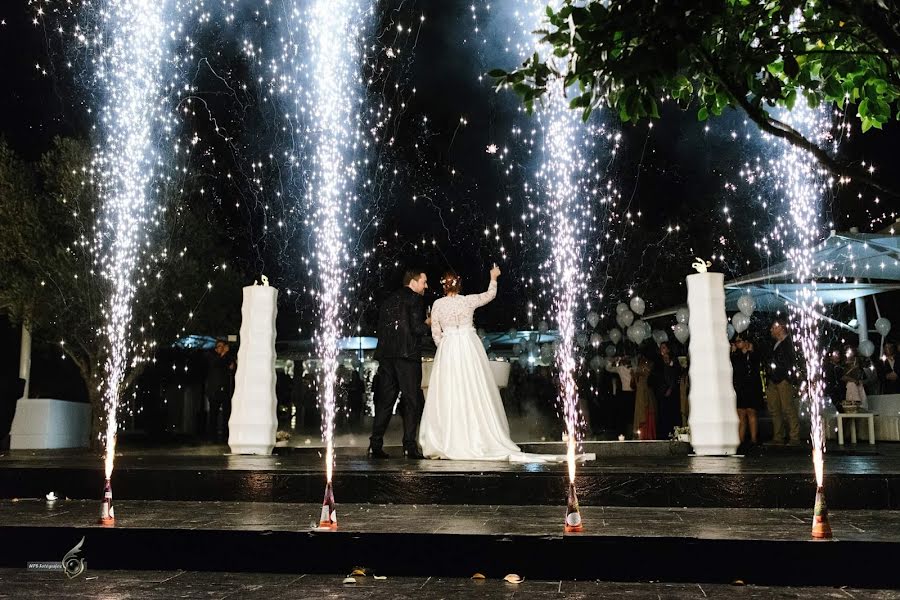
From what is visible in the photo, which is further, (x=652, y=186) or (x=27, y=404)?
(x=652, y=186)

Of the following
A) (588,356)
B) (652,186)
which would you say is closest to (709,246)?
(652,186)

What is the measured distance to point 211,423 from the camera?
1844 centimetres

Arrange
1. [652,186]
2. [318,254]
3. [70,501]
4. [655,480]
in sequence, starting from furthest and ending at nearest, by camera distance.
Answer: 1. [318,254]
2. [652,186]
3. [70,501]
4. [655,480]

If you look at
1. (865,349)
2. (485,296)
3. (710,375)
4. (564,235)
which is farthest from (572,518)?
(564,235)

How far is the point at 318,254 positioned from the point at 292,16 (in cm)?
1561

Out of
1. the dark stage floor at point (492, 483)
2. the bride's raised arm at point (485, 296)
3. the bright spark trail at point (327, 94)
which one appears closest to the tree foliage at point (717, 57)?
the dark stage floor at point (492, 483)

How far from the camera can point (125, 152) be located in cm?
1661

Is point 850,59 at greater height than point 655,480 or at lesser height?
greater

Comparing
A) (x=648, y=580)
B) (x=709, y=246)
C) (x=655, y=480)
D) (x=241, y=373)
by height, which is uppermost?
(x=709, y=246)

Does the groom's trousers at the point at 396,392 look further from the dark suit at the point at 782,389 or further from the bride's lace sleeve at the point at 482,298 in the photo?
the dark suit at the point at 782,389

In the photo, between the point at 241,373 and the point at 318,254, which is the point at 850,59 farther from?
the point at 318,254

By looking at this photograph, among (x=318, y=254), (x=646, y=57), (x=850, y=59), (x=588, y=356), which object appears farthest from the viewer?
(x=318, y=254)

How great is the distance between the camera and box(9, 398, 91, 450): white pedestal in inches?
599

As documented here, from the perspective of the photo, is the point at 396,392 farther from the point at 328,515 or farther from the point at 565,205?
the point at 565,205
